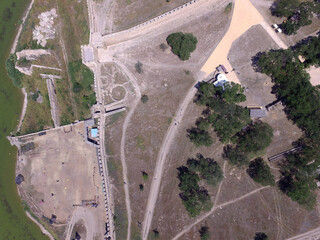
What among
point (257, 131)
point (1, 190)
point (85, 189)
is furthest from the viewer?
point (1, 190)

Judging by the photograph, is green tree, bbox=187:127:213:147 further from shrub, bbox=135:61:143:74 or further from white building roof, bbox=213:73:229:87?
shrub, bbox=135:61:143:74

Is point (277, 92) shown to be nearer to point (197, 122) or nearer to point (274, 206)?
point (197, 122)

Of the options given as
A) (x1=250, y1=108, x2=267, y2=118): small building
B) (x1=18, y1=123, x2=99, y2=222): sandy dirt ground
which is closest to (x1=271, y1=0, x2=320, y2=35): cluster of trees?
(x1=250, y1=108, x2=267, y2=118): small building

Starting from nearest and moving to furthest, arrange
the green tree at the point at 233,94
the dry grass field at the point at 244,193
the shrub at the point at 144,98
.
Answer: the green tree at the point at 233,94
the dry grass field at the point at 244,193
the shrub at the point at 144,98

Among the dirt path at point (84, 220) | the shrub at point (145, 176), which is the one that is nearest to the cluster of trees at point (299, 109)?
the shrub at point (145, 176)

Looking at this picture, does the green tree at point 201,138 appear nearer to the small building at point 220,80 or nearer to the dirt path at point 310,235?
the small building at point 220,80

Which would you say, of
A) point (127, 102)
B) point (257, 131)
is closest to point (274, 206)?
point (257, 131)
